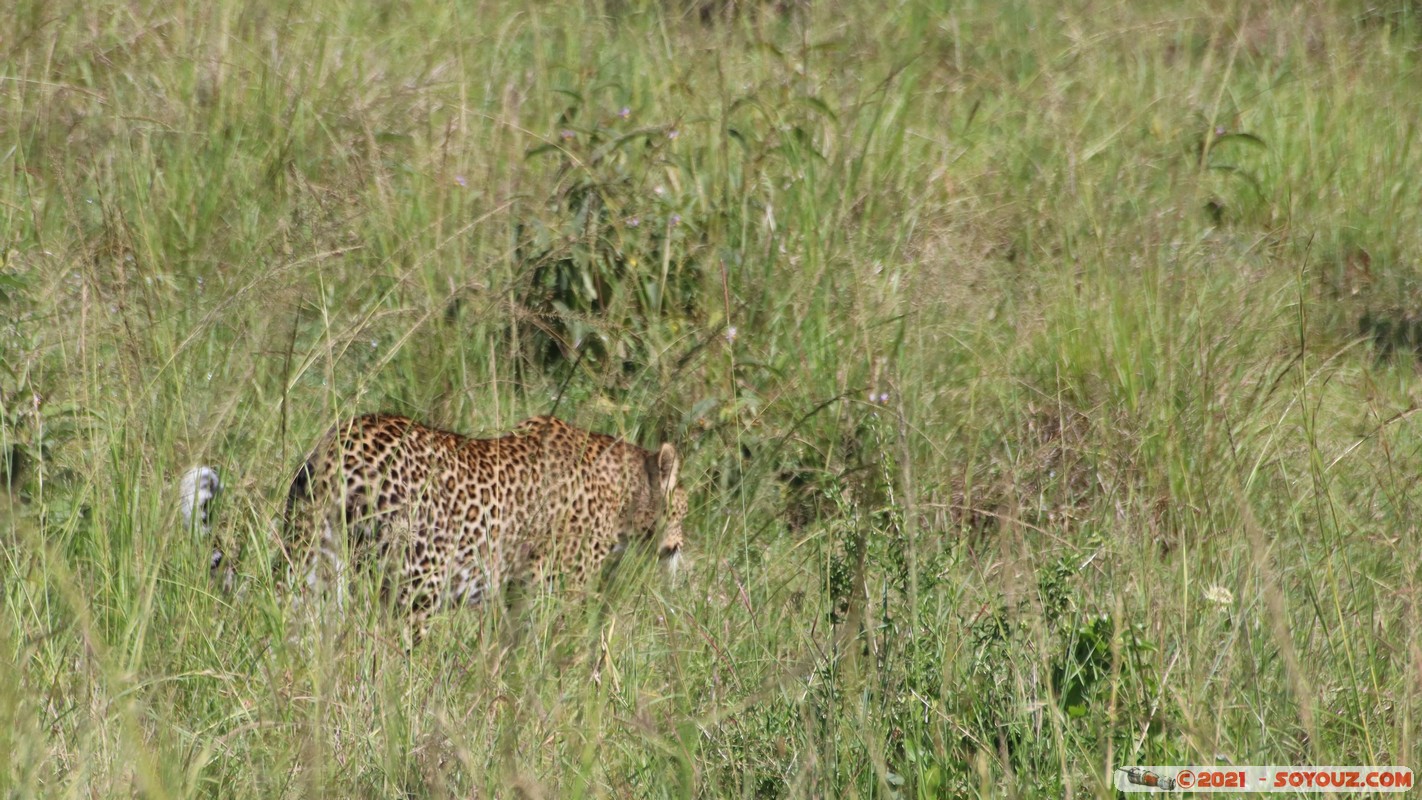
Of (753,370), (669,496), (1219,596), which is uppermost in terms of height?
(1219,596)

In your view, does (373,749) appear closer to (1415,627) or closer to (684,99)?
(1415,627)

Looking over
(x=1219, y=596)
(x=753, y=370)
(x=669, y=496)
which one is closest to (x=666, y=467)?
(x=669, y=496)

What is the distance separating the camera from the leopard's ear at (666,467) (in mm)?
4410

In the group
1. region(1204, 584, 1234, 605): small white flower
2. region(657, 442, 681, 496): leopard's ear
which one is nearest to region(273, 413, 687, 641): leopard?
region(657, 442, 681, 496): leopard's ear

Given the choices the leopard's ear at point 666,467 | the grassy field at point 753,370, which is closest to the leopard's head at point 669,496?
the leopard's ear at point 666,467

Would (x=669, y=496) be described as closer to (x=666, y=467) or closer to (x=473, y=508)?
(x=666, y=467)

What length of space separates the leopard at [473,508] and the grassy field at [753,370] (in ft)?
0.49

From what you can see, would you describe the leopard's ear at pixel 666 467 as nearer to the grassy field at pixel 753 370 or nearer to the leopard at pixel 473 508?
the leopard at pixel 473 508

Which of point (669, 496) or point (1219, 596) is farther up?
point (1219, 596)

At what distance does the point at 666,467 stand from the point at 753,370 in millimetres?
569

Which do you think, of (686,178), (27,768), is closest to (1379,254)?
(686,178)

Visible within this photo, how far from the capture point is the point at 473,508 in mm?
4090

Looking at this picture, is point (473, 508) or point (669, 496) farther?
point (669, 496)

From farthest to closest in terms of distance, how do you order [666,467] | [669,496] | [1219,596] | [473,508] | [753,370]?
[753,370] < [666,467] < [669,496] < [473,508] < [1219,596]
